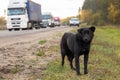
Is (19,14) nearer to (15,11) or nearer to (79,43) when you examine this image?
(15,11)

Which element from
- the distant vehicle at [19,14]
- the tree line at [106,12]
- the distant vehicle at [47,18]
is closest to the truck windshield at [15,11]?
the distant vehicle at [19,14]

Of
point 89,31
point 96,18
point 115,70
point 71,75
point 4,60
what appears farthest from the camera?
point 96,18

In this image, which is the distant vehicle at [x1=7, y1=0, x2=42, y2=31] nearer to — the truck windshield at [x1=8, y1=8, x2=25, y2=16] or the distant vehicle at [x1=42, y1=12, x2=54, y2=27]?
the truck windshield at [x1=8, y1=8, x2=25, y2=16]

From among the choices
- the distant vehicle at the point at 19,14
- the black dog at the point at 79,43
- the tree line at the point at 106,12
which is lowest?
the tree line at the point at 106,12

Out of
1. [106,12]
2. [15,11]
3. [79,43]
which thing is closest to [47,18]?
[15,11]

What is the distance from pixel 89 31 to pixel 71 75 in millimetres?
1269

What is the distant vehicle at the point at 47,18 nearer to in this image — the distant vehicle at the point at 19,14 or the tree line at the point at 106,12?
the distant vehicle at the point at 19,14

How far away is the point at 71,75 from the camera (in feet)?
32.8

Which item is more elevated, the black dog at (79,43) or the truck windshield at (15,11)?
the black dog at (79,43)

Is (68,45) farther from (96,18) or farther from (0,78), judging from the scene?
(96,18)

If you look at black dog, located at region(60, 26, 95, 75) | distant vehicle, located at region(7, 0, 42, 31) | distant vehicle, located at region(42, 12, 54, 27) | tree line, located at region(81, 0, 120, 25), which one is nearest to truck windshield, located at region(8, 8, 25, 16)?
distant vehicle, located at region(7, 0, 42, 31)

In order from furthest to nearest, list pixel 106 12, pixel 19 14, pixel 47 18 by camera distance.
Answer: pixel 106 12, pixel 47 18, pixel 19 14

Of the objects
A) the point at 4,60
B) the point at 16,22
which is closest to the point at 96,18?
the point at 16,22

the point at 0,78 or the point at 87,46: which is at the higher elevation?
the point at 87,46
